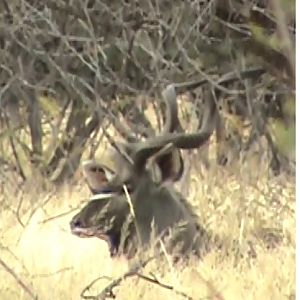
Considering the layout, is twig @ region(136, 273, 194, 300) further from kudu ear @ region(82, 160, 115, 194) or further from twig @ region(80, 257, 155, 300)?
kudu ear @ region(82, 160, 115, 194)

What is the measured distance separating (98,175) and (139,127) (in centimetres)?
10

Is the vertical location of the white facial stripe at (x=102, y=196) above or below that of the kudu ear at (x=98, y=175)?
below

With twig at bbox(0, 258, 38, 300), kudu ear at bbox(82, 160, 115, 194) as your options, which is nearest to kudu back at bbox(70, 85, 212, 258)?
kudu ear at bbox(82, 160, 115, 194)

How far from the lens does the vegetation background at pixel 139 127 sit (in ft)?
5.30

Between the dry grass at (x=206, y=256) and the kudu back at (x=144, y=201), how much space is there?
0.07 ft

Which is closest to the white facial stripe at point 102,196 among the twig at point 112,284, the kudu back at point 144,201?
the kudu back at point 144,201

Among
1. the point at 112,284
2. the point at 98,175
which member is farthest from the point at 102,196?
the point at 112,284

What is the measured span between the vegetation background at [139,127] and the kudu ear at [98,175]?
1 cm

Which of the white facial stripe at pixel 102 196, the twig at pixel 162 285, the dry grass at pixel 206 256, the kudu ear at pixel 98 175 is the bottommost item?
the twig at pixel 162 285

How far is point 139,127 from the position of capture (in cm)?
165

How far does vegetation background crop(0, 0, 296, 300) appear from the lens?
162cm

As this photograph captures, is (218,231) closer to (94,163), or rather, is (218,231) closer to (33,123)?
(94,163)

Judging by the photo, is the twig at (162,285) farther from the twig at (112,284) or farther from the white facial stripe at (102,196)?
the white facial stripe at (102,196)

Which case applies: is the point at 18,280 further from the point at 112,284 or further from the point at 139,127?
the point at 139,127
